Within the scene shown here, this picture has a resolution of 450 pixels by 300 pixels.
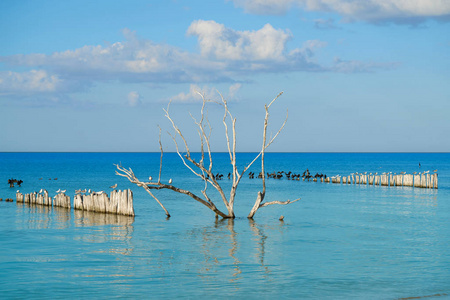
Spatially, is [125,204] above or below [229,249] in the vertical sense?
above

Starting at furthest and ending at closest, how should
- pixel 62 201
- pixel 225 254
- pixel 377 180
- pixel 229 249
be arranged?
pixel 377 180, pixel 62 201, pixel 229 249, pixel 225 254

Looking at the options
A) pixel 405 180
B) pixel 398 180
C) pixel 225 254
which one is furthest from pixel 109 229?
pixel 398 180

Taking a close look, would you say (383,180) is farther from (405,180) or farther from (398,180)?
(405,180)

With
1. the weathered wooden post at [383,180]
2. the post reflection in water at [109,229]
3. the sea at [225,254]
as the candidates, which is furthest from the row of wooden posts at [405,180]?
the post reflection in water at [109,229]

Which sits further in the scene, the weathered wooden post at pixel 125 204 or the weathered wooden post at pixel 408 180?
the weathered wooden post at pixel 408 180

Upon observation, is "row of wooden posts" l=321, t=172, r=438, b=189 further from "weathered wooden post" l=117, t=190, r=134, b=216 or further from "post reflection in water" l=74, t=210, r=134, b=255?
"post reflection in water" l=74, t=210, r=134, b=255

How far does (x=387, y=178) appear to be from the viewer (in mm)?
63094

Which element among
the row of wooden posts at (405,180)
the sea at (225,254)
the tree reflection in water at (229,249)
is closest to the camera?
the sea at (225,254)

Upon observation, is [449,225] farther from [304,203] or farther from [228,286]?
[228,286]

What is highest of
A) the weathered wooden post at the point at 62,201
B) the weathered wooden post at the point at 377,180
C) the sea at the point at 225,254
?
the weathered wooden post at the point at 377,180

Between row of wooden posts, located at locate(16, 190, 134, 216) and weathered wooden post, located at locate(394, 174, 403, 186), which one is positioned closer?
row of wooden posts, located at locate(16, 190, 134, 216)

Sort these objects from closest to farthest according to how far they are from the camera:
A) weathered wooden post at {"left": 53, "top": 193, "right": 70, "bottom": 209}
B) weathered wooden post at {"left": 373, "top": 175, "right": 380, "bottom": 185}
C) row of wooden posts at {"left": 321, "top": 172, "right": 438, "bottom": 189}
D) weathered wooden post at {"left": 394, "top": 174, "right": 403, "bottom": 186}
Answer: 1. weathered wooden post at {"left": 53, "top": 193, "right": 70, "bottom": 209}
2. row of wooden posts at {"left": 321, "top": 172, "right": 438, "bottom": 189}
3. weathered wooden post at {"left": 394, "top": 174, "right": 403, "bottom": 186}
4. weathered wooden post at {"left": 373, "top": 175, "right": 380, "bottom": 185}

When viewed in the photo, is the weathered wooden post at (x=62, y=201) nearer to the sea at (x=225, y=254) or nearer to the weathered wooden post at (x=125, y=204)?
the sea at (x=225, y=254)

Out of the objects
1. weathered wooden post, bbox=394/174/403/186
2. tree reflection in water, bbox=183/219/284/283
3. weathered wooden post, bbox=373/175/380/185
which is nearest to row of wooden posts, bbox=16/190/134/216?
tree reflection in water, bbox=183/219/284/283
